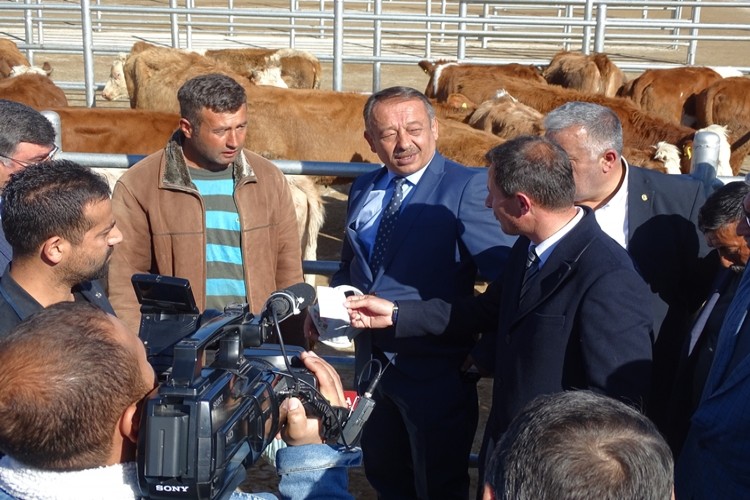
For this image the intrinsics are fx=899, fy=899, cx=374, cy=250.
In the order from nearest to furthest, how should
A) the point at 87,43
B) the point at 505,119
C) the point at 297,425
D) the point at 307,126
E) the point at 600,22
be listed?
the point at 297,425
the point at 307,126
the point at 505,119
the point at 87,43
the point at 600,22

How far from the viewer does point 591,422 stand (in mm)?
1402

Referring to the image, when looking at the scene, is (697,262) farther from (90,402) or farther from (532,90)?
(532,90)

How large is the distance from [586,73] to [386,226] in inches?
347

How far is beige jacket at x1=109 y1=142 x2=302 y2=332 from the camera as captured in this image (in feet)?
11.8

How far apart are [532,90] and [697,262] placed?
7016mm

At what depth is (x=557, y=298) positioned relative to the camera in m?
2.54

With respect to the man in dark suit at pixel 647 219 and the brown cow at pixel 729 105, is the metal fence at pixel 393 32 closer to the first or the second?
the brown cow at pixel 729 105

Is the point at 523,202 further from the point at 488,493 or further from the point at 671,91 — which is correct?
the point at 671,91

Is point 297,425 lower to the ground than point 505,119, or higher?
higher

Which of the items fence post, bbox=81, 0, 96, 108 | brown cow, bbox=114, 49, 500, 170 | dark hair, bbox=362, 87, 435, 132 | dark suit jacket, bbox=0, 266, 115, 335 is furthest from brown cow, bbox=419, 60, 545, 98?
dark suit jacket, bbox=0, 266, 115, 335

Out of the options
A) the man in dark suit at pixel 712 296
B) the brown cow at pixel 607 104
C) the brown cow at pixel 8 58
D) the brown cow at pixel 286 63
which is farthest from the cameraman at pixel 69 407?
the brown cow at pixel 286 63

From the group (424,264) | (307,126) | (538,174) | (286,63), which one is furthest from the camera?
(286,63)

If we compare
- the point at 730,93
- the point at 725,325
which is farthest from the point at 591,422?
the point at 730,93

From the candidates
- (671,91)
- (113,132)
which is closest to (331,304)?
(113,132)
